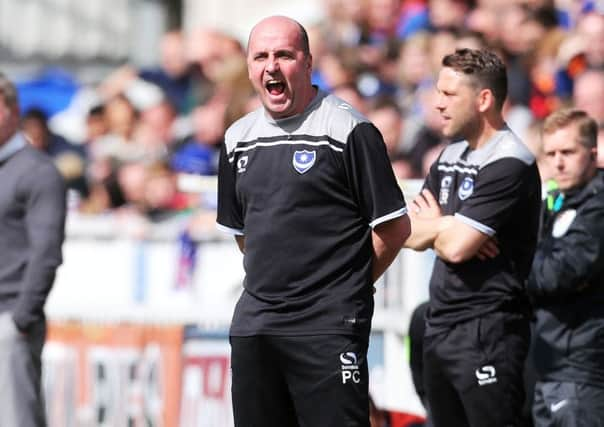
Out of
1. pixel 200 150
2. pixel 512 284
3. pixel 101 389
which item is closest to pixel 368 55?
pixel 200 150

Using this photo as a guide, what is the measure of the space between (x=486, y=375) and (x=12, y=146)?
3.28 m

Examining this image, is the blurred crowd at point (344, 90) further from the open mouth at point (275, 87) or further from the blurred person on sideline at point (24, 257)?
the open mouth at point (275, 87)

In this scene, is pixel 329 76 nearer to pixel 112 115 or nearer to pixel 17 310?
pixel 112 115

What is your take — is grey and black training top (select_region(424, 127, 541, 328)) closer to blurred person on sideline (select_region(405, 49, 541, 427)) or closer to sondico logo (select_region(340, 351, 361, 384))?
blurred person on sideline (select_region(405, 49, 541, 427))

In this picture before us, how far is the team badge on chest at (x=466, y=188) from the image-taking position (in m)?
6.77

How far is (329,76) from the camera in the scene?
40.2 feet

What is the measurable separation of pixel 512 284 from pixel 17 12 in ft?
42.2

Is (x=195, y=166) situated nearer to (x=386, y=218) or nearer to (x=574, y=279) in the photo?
(x=574, y=279)

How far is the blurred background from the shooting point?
387 inches

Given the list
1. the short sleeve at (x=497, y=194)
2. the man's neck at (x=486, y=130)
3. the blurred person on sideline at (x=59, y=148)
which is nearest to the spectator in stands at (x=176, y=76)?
the blurred person on sideline at (x=59, y=148)

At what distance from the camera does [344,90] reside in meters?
11.5

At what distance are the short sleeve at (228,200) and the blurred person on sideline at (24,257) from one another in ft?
6.86

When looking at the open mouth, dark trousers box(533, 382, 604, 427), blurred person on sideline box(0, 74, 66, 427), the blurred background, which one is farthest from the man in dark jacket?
blurred person on sideline box(0, 74, 66, 427)

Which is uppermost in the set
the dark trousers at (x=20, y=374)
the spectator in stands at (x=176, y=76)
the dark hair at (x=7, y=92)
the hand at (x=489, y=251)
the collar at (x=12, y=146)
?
the spectator in stands at (x=176, y=76)
